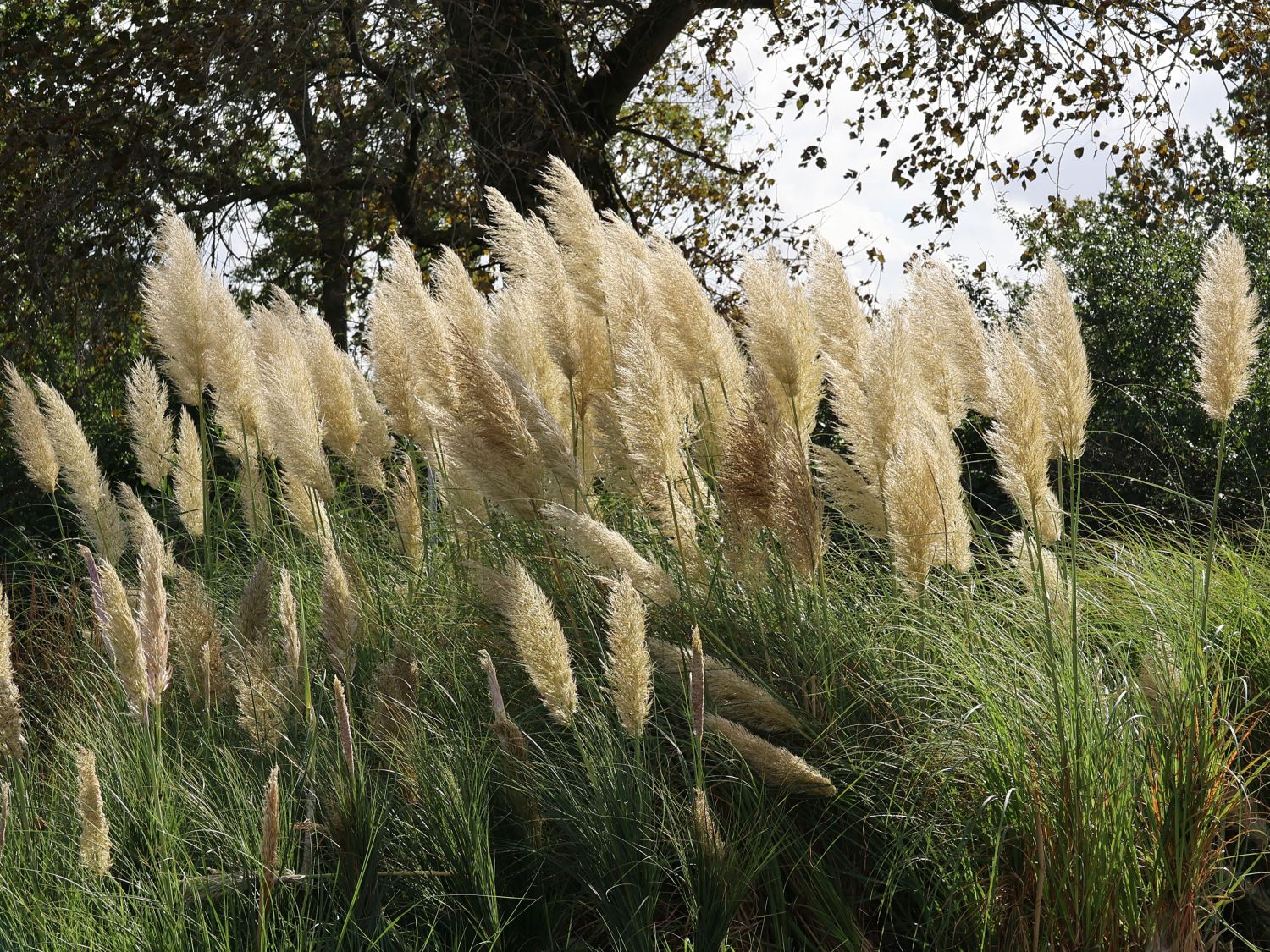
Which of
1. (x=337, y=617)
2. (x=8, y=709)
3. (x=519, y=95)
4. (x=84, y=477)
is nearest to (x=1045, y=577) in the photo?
(x=337, y=617)

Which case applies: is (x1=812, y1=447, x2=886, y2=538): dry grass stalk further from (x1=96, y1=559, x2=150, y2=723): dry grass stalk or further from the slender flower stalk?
(x1=96, y1=559, x2=150, y2=723): dry grass stalk

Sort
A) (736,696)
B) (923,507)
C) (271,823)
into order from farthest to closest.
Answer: (923,507)
(736,696)
(271,823)

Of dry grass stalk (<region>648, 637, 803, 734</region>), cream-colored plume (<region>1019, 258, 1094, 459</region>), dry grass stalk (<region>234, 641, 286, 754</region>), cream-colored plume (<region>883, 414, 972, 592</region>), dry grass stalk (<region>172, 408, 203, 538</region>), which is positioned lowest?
dry grass stalk (<region>234, 641, 286, 754</region>)

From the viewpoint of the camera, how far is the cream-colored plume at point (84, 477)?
4.99m

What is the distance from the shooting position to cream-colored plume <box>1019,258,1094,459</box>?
343cm

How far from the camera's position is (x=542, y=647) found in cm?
264

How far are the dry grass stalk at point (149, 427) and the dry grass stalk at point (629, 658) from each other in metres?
3.49

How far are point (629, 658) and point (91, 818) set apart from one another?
A: 1.05 meters

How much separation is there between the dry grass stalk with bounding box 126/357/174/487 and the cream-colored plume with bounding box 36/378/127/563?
212 mm

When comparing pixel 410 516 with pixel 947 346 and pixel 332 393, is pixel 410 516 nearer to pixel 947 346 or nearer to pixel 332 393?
pixel 332 393

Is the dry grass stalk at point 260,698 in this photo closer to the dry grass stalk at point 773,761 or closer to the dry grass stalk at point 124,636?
the dry grass stalk at point 124,636

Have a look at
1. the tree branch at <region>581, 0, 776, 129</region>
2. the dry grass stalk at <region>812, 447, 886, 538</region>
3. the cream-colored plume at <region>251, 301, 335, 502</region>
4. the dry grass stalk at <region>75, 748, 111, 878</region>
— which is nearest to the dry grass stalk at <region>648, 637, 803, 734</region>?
the dry grass stalk at <region>812, 447, 886, 538</region>

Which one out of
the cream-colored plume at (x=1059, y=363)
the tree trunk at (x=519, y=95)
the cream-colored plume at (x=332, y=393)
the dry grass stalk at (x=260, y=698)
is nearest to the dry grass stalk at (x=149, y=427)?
the cream-colored plume at (x=332, y=393)

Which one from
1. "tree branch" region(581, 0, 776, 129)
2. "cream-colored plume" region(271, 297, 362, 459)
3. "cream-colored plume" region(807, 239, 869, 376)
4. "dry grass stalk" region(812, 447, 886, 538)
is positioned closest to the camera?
"dry grass stalk" region(812, 447, 886, 538)
